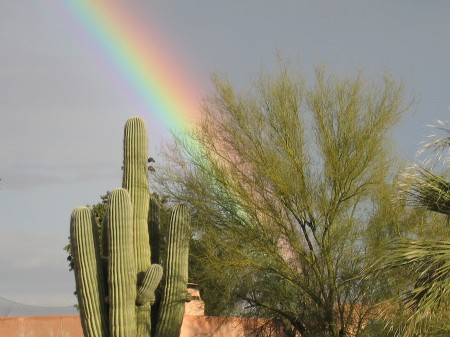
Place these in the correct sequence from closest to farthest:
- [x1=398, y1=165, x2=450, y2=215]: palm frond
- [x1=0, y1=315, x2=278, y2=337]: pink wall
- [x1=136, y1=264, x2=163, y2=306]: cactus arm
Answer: [x1=398, y1=165, x2=450, y2=215]: palm frond → [x1=136, y1=264, x2=163, y2=306]: cactus arm → [x1=0, y1=315, x2=278, y2=337]: pink wall

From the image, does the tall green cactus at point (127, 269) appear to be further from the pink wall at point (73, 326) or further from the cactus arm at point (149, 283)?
the pink wall at point (73, 326)

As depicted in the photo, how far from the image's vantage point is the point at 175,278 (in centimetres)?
1719

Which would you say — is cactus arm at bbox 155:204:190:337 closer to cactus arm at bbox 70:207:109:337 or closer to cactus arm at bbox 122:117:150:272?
cactus arm at bbox 122:117:150:272

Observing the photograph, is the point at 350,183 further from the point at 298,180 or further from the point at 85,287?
the point at 85,287

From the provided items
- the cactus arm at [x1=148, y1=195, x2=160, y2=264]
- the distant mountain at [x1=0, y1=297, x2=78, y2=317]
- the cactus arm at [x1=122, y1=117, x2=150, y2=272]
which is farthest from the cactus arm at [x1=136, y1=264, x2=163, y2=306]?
the distant mountain at [x1=0, y1=297, x2=78, y2=317]

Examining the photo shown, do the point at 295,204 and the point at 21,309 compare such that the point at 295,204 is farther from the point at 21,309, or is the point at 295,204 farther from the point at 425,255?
the point at 21,309

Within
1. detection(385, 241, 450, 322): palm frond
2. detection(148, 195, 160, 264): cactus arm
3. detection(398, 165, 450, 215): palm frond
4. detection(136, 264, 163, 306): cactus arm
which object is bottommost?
detection(385, 241, 450, 322): palm frond

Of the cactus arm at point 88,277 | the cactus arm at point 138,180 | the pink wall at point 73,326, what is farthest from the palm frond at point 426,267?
the pink wall at point 73,326

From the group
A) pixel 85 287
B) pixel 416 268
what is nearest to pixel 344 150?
pixel 85 287

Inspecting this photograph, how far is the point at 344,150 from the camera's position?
1839 cm

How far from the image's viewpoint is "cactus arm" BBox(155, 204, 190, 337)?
17047 mm

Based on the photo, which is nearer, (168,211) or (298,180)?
(298,180)

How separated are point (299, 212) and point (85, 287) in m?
5.17

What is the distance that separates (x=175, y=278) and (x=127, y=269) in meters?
1.31
